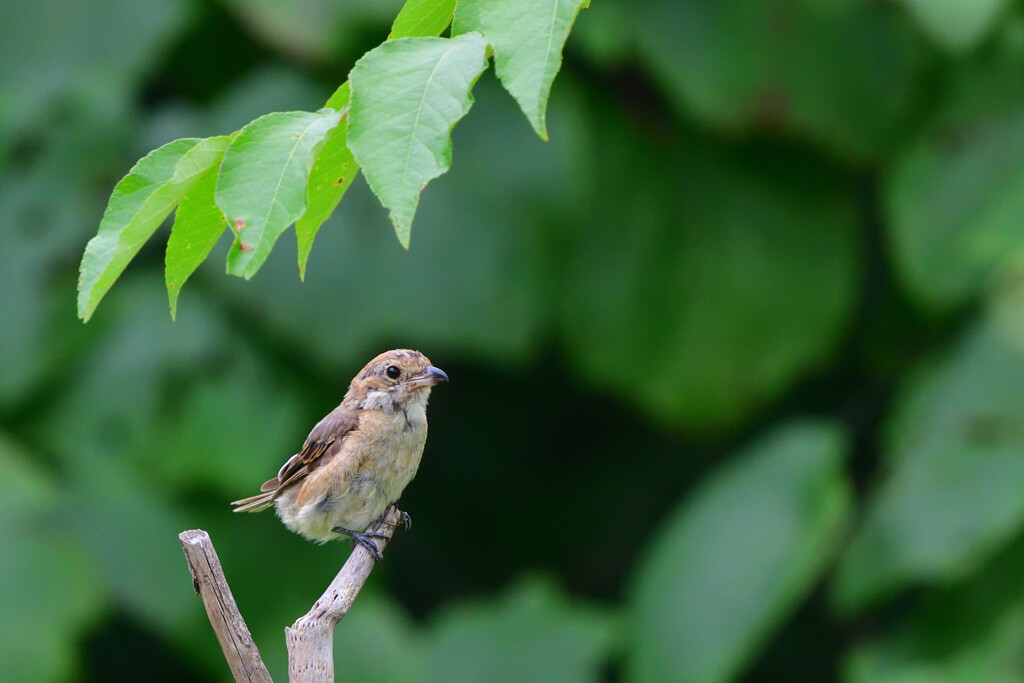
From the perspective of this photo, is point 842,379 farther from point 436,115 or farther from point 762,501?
point 436,115

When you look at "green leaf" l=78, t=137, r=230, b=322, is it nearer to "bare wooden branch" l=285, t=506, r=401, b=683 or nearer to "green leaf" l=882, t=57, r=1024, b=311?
"bare wooden branch" l=285, t=506, r=401, b=683

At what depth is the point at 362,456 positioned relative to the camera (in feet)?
12.5

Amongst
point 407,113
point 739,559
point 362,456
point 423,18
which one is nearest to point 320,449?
point 362,456

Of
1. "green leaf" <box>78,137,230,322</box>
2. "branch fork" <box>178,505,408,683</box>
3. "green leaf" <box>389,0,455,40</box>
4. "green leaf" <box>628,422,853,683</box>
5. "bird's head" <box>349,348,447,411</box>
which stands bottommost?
"green leaf" <box>628,422,853,683</box>

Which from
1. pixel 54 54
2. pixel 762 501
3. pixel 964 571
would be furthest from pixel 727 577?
pixel 54 54

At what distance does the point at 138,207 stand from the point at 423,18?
0.63 metres

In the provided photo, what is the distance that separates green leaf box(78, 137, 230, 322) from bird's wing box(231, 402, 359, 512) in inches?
76.9

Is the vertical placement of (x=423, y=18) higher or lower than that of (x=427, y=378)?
higher

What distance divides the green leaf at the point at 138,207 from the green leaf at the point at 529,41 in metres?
0.54

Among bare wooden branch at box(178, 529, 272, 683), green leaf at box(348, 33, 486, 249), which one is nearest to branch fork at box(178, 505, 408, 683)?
bare wooden branch at box(178, 529, 272, 683)

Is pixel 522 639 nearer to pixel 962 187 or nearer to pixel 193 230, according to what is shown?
pixel 962 187

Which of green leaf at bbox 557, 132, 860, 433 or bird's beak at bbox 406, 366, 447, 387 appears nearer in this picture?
bird's beak at bbox 406, 366, 447, 387

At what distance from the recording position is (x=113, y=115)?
6.36 m

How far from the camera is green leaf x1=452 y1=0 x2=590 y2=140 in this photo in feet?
5.60
